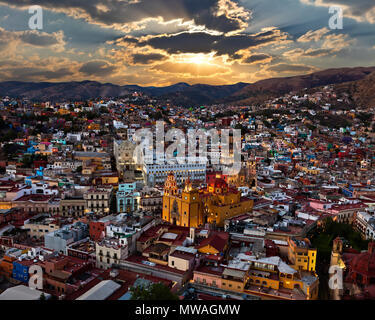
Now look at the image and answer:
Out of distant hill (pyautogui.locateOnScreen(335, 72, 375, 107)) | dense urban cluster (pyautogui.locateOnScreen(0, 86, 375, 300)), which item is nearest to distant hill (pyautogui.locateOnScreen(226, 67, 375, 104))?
distant hill (pyautogui.locateOnScreen(335, 72, 375, 107))

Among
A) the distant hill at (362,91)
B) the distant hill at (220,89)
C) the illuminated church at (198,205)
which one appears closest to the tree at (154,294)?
the illuminated church at (198,205)

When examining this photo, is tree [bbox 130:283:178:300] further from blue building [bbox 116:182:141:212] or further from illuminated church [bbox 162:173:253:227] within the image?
blue building [bbox 116:182:141:212]

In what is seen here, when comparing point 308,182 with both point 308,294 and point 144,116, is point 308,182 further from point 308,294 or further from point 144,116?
point 144,116

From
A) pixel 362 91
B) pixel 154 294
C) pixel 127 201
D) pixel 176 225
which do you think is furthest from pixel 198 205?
pixel 362 91

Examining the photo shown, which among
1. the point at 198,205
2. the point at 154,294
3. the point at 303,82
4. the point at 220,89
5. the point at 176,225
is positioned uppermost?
the point at 220,89

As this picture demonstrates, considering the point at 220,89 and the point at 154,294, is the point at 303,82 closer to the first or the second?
the point at 220,89

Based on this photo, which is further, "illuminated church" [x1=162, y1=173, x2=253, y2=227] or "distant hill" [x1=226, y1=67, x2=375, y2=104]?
"distant hill" [x1=226, y1=67, x2=375, y2=104]
